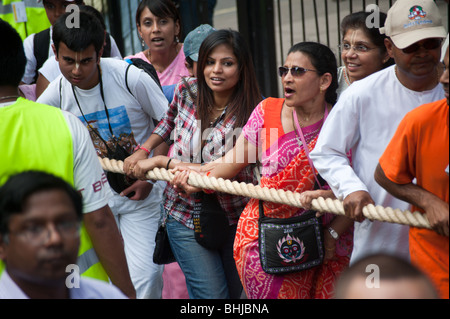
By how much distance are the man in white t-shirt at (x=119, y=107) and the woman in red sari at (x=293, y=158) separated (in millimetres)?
924

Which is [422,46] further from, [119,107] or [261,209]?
[119,107]

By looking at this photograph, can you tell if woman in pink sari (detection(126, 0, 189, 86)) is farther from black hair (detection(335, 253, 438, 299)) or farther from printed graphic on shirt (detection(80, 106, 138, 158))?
black hair (detection(335, 253, 438, 299))

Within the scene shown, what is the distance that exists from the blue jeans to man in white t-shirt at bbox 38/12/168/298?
1.56ft

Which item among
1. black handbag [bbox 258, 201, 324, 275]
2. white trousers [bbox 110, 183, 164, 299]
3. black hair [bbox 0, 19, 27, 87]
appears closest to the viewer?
black hair [bbox 0, 19, 27, 87]

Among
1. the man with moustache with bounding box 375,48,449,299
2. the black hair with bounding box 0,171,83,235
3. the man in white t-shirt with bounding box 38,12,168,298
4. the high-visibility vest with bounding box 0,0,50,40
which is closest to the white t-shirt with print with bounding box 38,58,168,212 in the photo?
the man in white t-shirt with bounding box 38,12,168,298

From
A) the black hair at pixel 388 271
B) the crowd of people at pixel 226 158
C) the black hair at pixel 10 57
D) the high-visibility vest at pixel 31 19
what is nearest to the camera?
the black hair at pixel 388 271

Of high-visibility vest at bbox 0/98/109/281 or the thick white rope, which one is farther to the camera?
the thick white rope

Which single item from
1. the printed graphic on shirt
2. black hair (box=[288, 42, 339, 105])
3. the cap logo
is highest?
the cap logo

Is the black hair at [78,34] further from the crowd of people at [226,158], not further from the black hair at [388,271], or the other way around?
the black hair at [388,271]

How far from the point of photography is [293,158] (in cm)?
338

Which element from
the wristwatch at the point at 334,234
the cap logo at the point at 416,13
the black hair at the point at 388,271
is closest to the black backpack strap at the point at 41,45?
the wristwatch at the point at 334,234

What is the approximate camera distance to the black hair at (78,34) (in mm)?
4016

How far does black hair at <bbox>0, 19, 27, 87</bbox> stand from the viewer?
2.79 m
